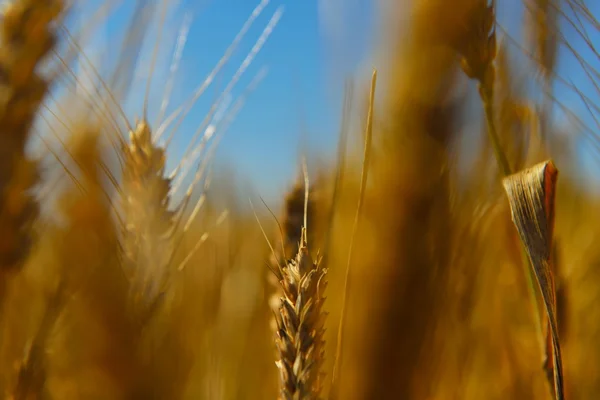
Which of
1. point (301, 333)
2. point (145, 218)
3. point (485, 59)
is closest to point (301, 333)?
point (301, 333)

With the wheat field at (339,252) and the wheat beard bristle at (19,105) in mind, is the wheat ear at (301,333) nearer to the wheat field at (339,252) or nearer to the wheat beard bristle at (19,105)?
the wheat field at (339,252)

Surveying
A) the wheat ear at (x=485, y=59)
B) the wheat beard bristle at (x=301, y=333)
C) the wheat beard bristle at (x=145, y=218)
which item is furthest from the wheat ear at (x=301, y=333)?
the wheat ear at (x=485, y=59)

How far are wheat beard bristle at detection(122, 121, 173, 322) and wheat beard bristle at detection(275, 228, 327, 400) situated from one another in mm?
176

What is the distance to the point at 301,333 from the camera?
2.09 feet

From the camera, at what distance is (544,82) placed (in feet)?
3.31

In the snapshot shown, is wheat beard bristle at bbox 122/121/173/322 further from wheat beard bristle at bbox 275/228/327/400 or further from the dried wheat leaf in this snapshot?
the dried wheat leaf

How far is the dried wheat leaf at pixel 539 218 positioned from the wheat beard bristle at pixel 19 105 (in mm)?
625

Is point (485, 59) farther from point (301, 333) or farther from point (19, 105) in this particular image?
point (19, 105)

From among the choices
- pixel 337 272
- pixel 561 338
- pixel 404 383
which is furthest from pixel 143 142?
pixel 561 338

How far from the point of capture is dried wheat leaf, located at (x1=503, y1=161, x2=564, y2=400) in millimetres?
624

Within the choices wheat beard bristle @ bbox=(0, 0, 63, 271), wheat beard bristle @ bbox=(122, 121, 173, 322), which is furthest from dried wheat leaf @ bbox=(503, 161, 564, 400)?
wheat beard bristle @ bbox=(0, 0, 63, 271)

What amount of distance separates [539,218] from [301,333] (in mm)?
307

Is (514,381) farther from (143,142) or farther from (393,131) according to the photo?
(143,142)

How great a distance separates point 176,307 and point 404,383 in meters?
0.36
